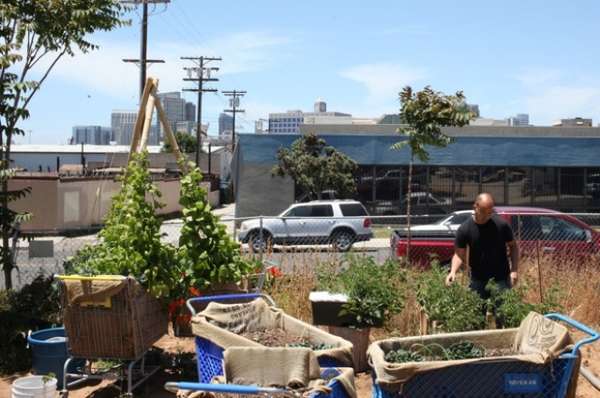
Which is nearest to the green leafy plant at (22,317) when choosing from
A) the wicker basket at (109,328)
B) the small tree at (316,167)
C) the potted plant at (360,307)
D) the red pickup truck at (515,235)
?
the wicker basket at (109,328)

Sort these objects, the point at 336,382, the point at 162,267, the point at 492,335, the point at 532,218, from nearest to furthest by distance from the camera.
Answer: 1. the point at 336,382
2. the point at 492,335
3. the point at 162,267
4. the point at 532,218

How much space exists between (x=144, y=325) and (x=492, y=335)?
9.90ft

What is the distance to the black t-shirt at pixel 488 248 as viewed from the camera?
7184 millimetres

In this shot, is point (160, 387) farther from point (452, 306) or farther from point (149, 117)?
point (149, 117)

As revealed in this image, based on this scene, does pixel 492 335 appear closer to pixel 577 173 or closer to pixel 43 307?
pixel 43 307

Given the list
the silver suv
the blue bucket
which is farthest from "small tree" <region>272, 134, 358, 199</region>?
the blue bucket

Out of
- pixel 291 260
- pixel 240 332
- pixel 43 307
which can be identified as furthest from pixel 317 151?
pixel 240 332

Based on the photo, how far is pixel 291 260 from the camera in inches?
398

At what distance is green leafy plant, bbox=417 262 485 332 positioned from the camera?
19.9 feet

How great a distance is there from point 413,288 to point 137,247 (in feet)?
10.1

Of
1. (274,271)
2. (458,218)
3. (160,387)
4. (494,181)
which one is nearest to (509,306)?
(160,387)

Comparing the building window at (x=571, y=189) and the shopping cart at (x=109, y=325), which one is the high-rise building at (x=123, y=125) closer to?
the building window at (x=571, y=189)

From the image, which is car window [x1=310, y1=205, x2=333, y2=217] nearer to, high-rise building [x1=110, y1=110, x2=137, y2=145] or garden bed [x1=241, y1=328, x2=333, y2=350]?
garden bed [x1=241, y1=328, x2=333, y2=350]

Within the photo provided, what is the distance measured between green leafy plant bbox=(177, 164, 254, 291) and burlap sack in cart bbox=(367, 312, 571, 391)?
2732 mm
